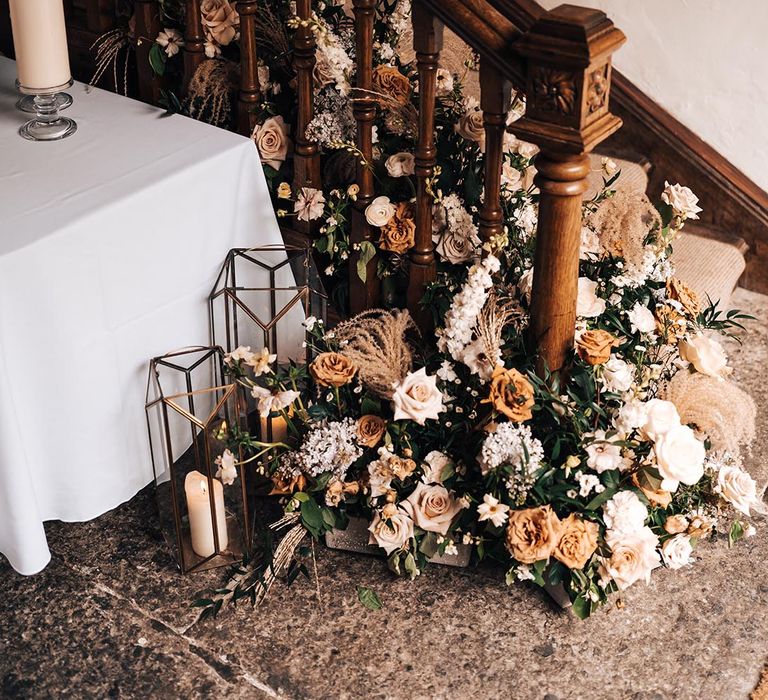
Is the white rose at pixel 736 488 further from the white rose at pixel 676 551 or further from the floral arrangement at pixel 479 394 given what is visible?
the white rose at pixel 676 551

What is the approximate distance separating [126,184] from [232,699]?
0.92 metres

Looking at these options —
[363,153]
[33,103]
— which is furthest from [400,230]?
[33,103]

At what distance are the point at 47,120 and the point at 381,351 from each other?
780mm

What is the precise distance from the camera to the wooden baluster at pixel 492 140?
70.5 inches

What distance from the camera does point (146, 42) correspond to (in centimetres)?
221

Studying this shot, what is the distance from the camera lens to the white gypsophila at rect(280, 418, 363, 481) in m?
1.94

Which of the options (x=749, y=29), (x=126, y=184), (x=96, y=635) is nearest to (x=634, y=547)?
(x=96, y=635)

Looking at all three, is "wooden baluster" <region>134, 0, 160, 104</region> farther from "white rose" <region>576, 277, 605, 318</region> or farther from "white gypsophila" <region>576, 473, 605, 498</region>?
"white gypsophila" <region>576, 473, 605, 498</region>

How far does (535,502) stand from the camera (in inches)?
73.7

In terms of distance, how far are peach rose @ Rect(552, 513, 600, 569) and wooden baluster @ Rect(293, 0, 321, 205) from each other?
846 millimetres

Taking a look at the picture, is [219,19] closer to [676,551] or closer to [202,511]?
[202,511]

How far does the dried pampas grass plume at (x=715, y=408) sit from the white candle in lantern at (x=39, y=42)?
1.34 m

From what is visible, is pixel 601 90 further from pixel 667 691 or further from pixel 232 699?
pixel 232 699

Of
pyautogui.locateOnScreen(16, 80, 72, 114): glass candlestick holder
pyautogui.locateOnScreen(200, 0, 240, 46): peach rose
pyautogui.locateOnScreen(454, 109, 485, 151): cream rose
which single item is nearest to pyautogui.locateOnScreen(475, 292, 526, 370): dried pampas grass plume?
pyautogui.locateOnScreen(454, 109, 485, 151): cream rose
